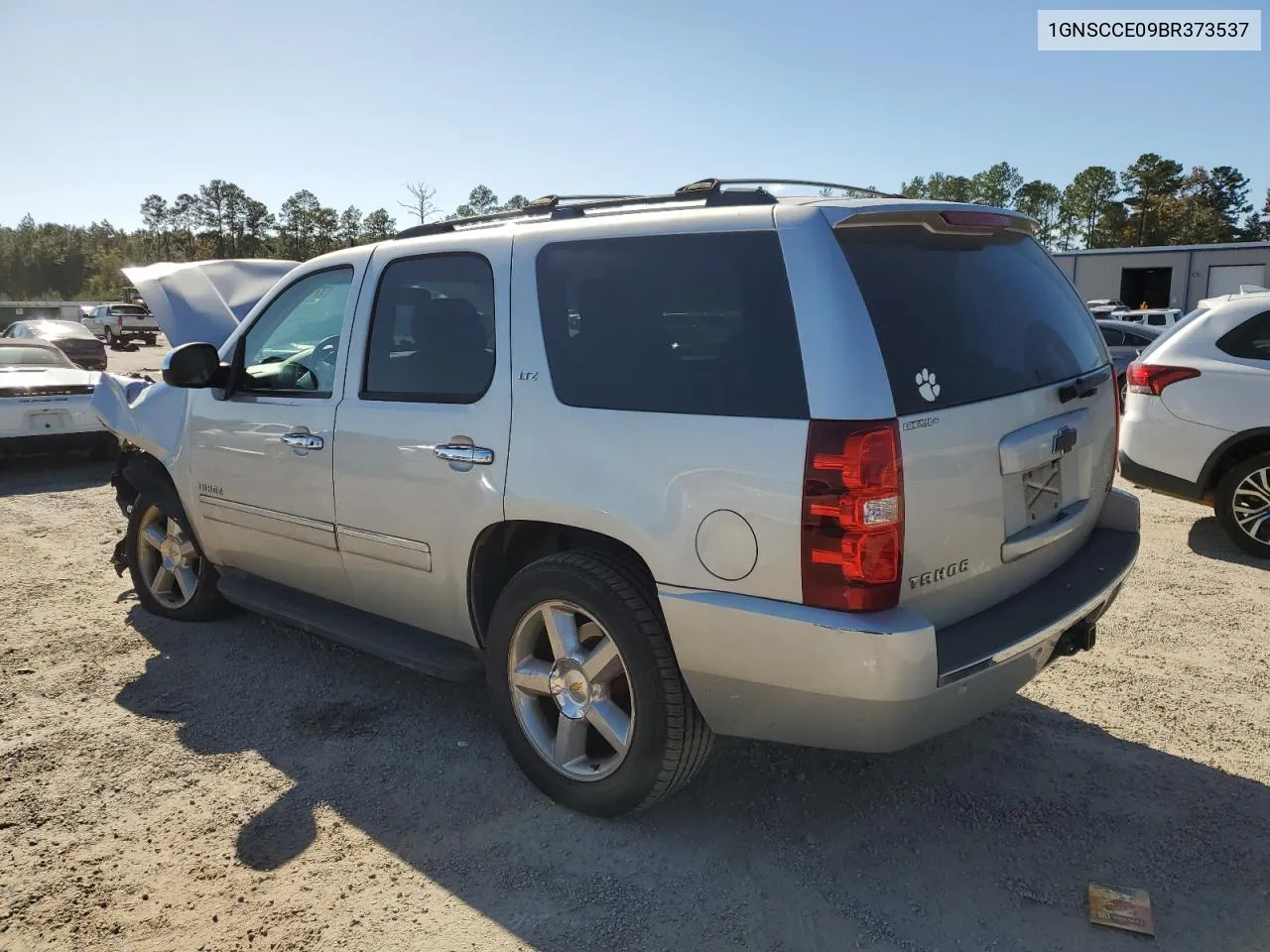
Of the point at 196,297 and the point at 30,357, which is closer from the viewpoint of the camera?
the point at 196,297

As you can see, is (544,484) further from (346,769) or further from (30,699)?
(30,699)

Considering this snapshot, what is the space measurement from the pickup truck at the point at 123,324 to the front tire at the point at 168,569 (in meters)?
35.7

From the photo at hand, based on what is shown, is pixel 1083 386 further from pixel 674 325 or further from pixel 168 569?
pixel 168 569

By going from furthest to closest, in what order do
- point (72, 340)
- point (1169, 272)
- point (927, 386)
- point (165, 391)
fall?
point (1169, 272) → point (72, 340) → point (165, 391) → point (927, 386)

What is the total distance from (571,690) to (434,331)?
146 centimetres

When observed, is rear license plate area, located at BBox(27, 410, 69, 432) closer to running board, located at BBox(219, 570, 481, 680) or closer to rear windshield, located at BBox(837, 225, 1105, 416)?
running board, located at BBox(219, 570, 481, 680)

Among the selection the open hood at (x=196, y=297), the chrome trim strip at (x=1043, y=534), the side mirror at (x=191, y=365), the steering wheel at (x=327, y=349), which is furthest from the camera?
the open hood at (x=196, y=297)

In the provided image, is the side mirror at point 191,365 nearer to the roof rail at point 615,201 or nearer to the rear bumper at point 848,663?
the roof rail at point 615,201

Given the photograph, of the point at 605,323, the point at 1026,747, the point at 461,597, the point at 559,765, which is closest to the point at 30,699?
the point at 461,597

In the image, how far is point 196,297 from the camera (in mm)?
6715

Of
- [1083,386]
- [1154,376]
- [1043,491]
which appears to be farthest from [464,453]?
[1154,376]

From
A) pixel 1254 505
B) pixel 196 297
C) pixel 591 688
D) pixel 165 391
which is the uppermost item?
pixel 196 297

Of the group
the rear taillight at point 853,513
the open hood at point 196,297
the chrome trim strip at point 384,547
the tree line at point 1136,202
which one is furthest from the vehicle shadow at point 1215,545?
the tree line at point 1136,202

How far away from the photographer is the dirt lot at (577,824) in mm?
2604
